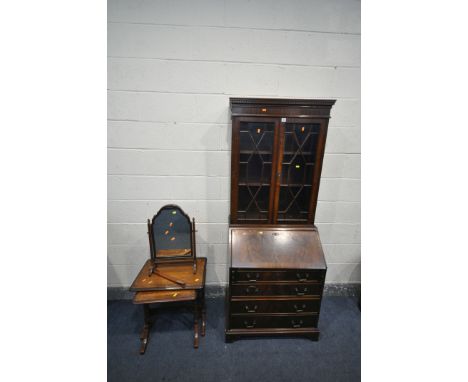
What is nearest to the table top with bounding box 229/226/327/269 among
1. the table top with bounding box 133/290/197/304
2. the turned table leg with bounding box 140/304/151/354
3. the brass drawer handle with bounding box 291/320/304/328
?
the table top with bounding box 133/290/197/304

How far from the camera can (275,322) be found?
1.87m

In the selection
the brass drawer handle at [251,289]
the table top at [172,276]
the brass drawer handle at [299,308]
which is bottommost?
the brass drawer handle at [299,308]

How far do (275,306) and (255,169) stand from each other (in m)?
1.27

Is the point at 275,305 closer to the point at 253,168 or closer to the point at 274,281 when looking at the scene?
the point at 274,281

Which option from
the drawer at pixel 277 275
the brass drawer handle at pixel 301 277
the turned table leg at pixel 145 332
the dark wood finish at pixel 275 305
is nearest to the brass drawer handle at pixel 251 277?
the drawer at pixel 277 275

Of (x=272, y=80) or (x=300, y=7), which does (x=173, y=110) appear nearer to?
(x=272, y=80)

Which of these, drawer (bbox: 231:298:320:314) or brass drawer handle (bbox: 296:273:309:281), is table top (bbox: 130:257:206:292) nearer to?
drawer (bbox: 231:298:320:314)

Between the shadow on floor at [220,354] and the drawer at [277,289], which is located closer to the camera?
the shadow on floor at [220,354]

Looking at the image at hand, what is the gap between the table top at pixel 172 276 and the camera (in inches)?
68.6

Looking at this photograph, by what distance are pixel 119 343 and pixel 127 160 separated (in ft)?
5.74

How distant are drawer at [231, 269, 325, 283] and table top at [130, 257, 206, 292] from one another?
13.5 inches

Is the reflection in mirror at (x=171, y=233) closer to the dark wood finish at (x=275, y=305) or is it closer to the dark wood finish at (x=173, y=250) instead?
the dark wood finish at (x=173, y=250)

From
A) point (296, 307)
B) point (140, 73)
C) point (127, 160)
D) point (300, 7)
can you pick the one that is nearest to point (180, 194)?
point (127, 160)

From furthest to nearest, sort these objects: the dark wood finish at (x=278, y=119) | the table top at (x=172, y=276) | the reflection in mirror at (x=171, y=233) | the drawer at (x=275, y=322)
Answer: the reflection in mirror at (x=171, y=233)
the drawer at (x=275, y=322)
the table top at (x=172, y=276)
the dark wood finish at (x=278, y=119)
